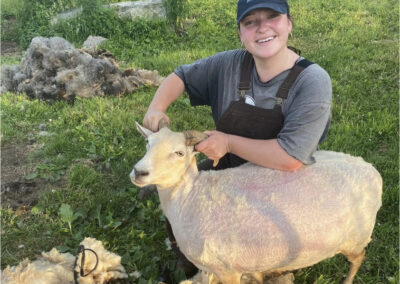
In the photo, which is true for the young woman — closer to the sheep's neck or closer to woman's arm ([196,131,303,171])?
woman's arm ([196,131,303,171])

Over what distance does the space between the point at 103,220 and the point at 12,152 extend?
2.17m

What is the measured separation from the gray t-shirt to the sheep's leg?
934 millimetres

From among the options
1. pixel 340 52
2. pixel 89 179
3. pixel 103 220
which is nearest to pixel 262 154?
pixel 103 220

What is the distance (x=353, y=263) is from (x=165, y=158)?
186cm

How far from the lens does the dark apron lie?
2.76 meters

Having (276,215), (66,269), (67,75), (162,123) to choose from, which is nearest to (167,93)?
(162,123)

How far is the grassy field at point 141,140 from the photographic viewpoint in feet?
11.9

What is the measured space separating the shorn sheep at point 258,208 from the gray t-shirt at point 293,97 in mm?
239

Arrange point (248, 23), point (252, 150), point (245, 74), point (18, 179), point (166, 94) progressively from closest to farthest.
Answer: point (252, 150) < point (248, 23) < point (245, 74) < point (166, 94) < point (18, 179)

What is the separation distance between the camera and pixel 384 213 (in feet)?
12.9

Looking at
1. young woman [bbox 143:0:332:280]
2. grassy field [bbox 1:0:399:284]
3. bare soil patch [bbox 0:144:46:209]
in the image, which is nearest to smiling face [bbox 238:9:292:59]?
young woman [bbox 143:0:332:280]

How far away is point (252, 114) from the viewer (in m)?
2.87

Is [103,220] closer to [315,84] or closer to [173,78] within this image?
[173,78]

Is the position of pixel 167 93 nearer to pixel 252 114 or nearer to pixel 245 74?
pixel 245 74
